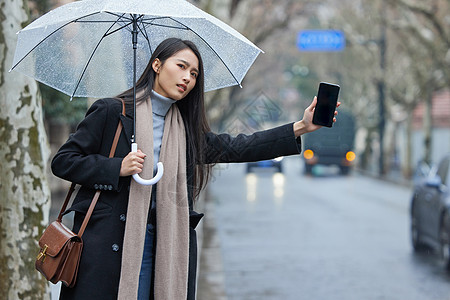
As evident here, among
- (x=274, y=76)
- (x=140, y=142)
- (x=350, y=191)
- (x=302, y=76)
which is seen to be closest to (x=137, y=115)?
(x=140, y=142)

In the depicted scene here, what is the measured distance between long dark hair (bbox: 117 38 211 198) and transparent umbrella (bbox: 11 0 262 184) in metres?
0.31

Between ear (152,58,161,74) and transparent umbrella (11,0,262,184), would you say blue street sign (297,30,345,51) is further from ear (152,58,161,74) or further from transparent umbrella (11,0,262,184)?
ear (152,58,161,74)

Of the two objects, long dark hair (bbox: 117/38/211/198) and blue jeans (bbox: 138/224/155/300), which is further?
long dark hair (bbox: 117/38/211/198)

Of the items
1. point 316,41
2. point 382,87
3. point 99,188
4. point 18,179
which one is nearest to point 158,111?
point 99,188

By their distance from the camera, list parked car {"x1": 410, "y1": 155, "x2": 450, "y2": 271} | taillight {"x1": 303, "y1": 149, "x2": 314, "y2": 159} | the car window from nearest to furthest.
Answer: parked car {"x1": 410, "y1": 155, "x2": 450, "y2": 271}, the car window, taillight {"x1": 303, "y1": 149, "x2": 314, "y2": 159}

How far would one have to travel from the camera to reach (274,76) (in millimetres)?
41688

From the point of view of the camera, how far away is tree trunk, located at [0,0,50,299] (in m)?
4.20

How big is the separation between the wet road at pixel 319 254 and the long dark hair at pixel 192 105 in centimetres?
49

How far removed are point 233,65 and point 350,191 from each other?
23104 millimetres

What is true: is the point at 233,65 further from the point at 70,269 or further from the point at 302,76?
the point at 302,76

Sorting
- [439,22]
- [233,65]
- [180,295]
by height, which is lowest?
[180,295]

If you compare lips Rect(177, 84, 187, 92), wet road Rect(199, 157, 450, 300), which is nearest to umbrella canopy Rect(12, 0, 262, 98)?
lips Rect(177, 84, 187, 92)

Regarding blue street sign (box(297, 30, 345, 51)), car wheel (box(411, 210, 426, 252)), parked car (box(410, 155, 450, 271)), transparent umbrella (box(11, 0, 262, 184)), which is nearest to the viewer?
transparent umbrella (box(11, 0, 262, 184))

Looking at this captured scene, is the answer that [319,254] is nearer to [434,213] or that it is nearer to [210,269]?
[434,213]
